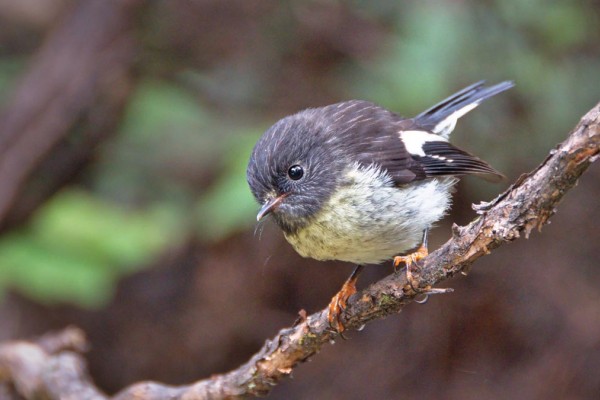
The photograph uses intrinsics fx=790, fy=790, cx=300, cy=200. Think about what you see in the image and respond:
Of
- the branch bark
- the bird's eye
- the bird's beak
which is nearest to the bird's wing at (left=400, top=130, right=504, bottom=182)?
the bird's eye

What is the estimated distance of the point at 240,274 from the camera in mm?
5566

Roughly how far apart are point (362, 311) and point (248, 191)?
73.7 inches

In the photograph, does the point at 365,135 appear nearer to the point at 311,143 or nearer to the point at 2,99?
the point at 311,143

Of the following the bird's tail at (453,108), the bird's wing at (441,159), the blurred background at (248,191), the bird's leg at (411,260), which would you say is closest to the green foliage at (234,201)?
the blurred background at (248,191)

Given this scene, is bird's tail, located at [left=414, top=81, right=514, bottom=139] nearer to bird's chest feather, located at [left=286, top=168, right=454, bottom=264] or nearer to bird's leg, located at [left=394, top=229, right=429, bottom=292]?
bird's chest feather, located at [left=286, top=168, right=454, bottom=264]

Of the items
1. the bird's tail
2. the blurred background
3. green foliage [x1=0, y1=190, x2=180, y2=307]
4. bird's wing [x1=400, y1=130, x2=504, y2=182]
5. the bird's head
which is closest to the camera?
the bird's head

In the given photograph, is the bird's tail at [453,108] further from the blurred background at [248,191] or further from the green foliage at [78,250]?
the green foliage at [78,250]

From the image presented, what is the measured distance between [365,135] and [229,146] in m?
2.28

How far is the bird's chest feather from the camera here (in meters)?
2.88

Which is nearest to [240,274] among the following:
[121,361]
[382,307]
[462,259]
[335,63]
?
[121,361]

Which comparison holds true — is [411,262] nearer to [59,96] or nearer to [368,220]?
[368,220]

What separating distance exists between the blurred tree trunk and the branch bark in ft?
5.57

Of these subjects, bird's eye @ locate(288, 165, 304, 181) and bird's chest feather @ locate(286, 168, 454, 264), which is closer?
bird's chest feather @ locate(286, 168, 454, 264)

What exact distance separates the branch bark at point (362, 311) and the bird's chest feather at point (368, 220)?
22cm
